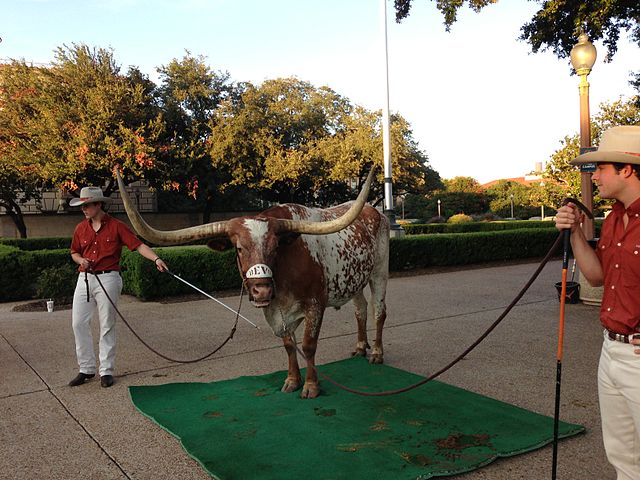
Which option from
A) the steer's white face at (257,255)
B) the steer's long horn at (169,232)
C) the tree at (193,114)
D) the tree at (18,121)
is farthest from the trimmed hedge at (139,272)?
the tree at (193,114)

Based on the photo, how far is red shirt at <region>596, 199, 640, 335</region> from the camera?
2467 millimetres

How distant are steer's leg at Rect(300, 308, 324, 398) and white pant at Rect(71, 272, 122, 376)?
2192 mm

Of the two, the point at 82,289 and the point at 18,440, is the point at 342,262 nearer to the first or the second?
the point at 82,289

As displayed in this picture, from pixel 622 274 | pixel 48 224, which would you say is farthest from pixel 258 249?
pixel 48 224

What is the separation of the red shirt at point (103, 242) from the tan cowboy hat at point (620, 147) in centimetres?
474

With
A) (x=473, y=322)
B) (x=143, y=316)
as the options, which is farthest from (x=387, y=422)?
(x=143, y=316)

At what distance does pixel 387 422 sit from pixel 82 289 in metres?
3.52

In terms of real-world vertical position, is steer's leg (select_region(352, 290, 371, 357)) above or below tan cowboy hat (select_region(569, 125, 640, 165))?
below

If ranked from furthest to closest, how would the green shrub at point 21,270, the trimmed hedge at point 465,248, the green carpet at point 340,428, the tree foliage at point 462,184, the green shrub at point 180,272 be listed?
the tree foliage at point 462,184
the trimmed hedge at point 465,248
the green shrub at point 21,270
the green shrub at point 180,272
the green carpet at point 340,428

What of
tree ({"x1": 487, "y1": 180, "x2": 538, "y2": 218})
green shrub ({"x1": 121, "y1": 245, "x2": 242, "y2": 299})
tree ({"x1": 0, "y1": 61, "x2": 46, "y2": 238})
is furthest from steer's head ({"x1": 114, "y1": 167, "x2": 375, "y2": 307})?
tree ({"x1": 487, "y1": 180, "x2": 538, "y2": 218})

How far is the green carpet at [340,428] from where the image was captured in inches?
147

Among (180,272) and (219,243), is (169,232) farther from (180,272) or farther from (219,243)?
(180,272)

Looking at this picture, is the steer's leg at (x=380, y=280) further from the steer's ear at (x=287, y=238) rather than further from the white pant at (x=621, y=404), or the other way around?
the white pant at (x=621, y=404)

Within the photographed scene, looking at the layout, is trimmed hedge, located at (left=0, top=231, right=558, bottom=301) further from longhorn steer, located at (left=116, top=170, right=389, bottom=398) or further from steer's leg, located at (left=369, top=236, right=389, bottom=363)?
longhorn steer, located at (left=116, top=170, right=389, bottom=398)
